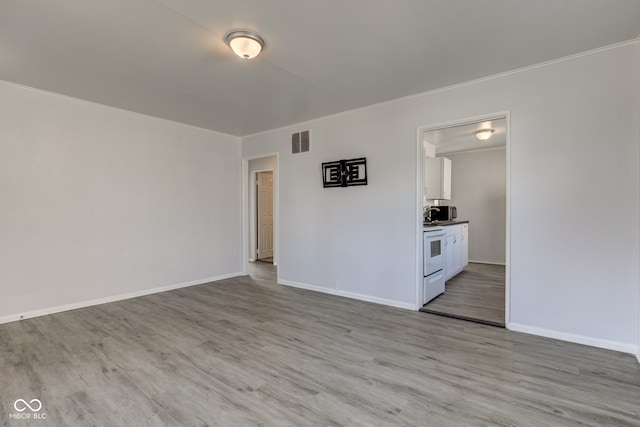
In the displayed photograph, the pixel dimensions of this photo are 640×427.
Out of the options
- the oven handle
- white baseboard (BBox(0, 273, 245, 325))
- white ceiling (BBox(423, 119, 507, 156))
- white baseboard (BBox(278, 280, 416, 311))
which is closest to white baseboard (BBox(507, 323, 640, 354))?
white baseboard (BBox(278, 280, 416, 311))

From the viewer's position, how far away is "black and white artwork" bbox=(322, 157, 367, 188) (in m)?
4.13

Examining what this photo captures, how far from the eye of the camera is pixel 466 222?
6.16 m

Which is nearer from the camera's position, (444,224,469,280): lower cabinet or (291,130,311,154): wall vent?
(291,130,311,154): wall vent

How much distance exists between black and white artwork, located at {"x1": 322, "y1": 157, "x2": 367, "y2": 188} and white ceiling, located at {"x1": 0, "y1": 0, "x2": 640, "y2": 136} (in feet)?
2.82

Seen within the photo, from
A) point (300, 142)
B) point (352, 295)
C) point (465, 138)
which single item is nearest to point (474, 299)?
point (352, 295)

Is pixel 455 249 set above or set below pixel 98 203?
below

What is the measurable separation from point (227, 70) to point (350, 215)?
7.66ft

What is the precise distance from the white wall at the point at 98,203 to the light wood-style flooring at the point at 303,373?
588 mm

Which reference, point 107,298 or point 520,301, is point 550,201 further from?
point 107,298

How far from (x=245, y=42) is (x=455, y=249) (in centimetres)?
471

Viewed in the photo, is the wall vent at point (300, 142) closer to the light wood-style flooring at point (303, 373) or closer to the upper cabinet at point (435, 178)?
the upper cabinet at point (435, 178)

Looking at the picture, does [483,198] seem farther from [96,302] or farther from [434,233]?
[96,302]

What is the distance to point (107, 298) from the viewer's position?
406cm

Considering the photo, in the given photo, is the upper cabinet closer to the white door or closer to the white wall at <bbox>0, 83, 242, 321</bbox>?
the white wall at <bbox>0, 83, 242, 321</bbox>
